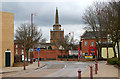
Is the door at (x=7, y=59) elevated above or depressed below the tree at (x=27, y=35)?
below

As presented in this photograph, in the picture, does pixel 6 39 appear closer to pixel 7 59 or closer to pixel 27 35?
pixel 7 59

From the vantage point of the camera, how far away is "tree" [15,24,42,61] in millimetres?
38562

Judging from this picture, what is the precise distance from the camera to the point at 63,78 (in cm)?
1612

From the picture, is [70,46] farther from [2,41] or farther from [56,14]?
[56,14]

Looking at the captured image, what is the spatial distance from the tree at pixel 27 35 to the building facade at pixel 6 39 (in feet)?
27.8

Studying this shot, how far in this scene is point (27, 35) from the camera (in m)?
39.3

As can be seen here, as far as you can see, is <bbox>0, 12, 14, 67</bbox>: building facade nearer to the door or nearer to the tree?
the door

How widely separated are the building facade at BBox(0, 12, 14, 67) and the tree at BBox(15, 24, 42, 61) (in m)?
8.49

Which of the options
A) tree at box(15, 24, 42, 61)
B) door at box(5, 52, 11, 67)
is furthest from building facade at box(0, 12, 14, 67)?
tree at box(15, 24, 42, 61)

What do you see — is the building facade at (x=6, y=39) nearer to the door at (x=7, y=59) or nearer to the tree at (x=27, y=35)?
the door at (x=7, y=59)

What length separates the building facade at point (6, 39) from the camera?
28391mm

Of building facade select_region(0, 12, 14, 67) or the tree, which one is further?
Answer: the tree

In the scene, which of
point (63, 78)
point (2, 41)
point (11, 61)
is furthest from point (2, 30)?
point (63, 78)

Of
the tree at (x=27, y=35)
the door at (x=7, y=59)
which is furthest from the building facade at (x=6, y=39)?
the tree at (x=27, y=35)
